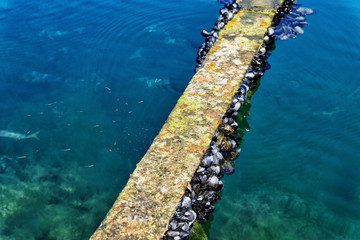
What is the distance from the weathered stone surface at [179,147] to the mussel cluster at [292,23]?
78cm

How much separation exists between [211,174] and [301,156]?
66.2 inches

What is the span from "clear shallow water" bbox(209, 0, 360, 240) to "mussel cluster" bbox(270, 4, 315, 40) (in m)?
0.61

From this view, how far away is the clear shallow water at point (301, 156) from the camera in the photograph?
16.1 ft

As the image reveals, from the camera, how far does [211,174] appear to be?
5137mm

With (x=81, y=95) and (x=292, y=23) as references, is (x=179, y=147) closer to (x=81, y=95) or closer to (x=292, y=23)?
(x=81, y=95)

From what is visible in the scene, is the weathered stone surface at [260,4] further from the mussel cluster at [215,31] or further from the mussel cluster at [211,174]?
the mussel cluster at [211,174]

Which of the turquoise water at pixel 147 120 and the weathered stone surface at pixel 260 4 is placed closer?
the turquoise water at pixel 147 120

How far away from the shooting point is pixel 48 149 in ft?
19.8

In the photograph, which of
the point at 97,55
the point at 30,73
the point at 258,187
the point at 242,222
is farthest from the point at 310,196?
the point at 30,73

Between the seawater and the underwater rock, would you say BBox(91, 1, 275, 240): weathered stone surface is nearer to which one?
the seawater

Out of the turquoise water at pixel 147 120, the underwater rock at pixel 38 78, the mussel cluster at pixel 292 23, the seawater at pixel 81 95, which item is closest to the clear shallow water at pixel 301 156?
the turquoise water at pixel 147 120

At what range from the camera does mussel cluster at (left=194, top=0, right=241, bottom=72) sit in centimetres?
760

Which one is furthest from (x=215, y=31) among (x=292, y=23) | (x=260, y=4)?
(x=292, y=23)

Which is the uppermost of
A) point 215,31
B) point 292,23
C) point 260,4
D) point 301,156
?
point 260,4
